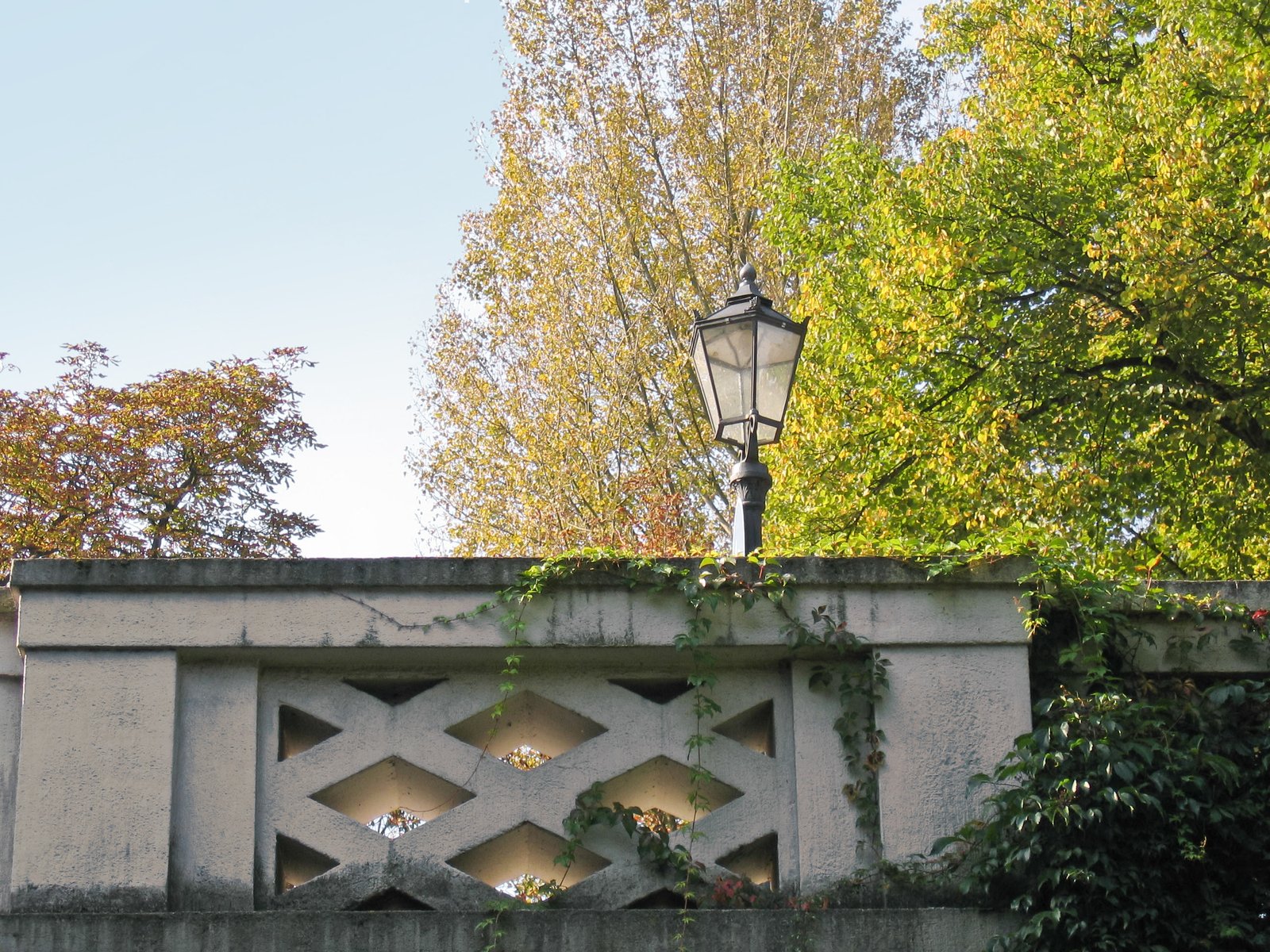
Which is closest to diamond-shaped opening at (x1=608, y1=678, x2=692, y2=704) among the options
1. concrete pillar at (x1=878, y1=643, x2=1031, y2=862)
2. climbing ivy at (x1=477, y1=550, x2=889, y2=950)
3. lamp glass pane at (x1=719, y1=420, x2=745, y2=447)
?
climbing ivy at (x1=477, y1=550, x2=889, y2=950)

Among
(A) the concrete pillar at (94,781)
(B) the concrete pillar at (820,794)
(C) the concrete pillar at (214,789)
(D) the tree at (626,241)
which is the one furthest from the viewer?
(D) the tree at (626,241)

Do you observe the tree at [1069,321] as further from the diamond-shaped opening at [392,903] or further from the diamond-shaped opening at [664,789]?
the diamond-shaped opening at [392,903]

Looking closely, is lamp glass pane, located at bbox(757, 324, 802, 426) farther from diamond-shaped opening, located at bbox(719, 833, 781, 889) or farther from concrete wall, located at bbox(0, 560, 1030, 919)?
diamond-shaped opening, located at bbox(719, 833, 781, 889)

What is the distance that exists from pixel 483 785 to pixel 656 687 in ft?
2.27

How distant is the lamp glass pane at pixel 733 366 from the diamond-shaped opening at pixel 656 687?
78.7 inches

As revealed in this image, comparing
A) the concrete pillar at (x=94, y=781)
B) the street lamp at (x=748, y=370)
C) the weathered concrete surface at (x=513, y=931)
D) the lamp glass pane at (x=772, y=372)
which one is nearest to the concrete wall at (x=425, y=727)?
the concrete pillar at (x=94, y=781)

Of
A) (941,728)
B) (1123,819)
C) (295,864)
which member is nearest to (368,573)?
(295,864)

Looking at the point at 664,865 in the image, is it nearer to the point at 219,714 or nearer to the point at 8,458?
the point at 219,714

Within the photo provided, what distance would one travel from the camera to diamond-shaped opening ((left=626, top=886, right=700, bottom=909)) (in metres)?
4.41

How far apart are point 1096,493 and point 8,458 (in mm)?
17969

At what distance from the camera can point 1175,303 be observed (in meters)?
12.7

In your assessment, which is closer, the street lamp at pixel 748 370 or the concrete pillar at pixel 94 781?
the concrete pillar at pixel 94 781

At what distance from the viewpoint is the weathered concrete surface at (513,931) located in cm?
405

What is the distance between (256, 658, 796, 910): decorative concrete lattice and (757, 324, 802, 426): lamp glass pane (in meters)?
2.10
